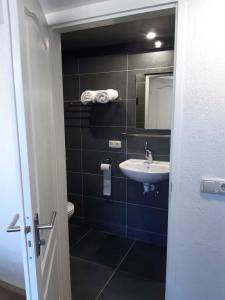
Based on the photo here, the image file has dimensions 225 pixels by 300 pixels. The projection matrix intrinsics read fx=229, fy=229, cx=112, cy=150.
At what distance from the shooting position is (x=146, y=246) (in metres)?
2.56

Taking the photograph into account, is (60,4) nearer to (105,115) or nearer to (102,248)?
(105,115)

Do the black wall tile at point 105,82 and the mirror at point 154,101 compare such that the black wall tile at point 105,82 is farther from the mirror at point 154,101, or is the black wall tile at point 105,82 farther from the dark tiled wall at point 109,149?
the mirror at point 154,101

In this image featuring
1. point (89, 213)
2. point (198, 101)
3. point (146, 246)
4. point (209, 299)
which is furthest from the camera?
point (89, 213)

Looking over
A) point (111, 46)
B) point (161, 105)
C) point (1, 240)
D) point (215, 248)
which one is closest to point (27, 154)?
point (215, 248)

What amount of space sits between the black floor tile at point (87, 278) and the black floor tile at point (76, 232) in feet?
1.10

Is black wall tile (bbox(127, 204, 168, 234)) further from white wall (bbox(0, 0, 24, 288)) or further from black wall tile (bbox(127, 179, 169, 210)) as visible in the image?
white wall (bbox(0, 0, 24, 288))

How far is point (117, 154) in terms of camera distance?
8.53 feet

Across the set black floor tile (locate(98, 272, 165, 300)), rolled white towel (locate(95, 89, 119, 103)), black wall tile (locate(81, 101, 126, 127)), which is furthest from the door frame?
black wall tile (locate(81, 101, 126, 127))

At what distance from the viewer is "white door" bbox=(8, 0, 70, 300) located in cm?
81

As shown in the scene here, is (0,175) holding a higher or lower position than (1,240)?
higher

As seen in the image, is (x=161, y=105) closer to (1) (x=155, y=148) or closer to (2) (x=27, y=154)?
(1) (x=155, y=148)

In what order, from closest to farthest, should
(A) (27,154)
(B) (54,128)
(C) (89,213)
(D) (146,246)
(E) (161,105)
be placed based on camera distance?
(A) (27,154) < (B) (54,128) < (E) (161,105) < (D) (146,246) < (C) (89,213)

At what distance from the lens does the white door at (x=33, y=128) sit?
31.8 inches

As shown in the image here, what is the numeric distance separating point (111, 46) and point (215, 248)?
2128 millimetres
